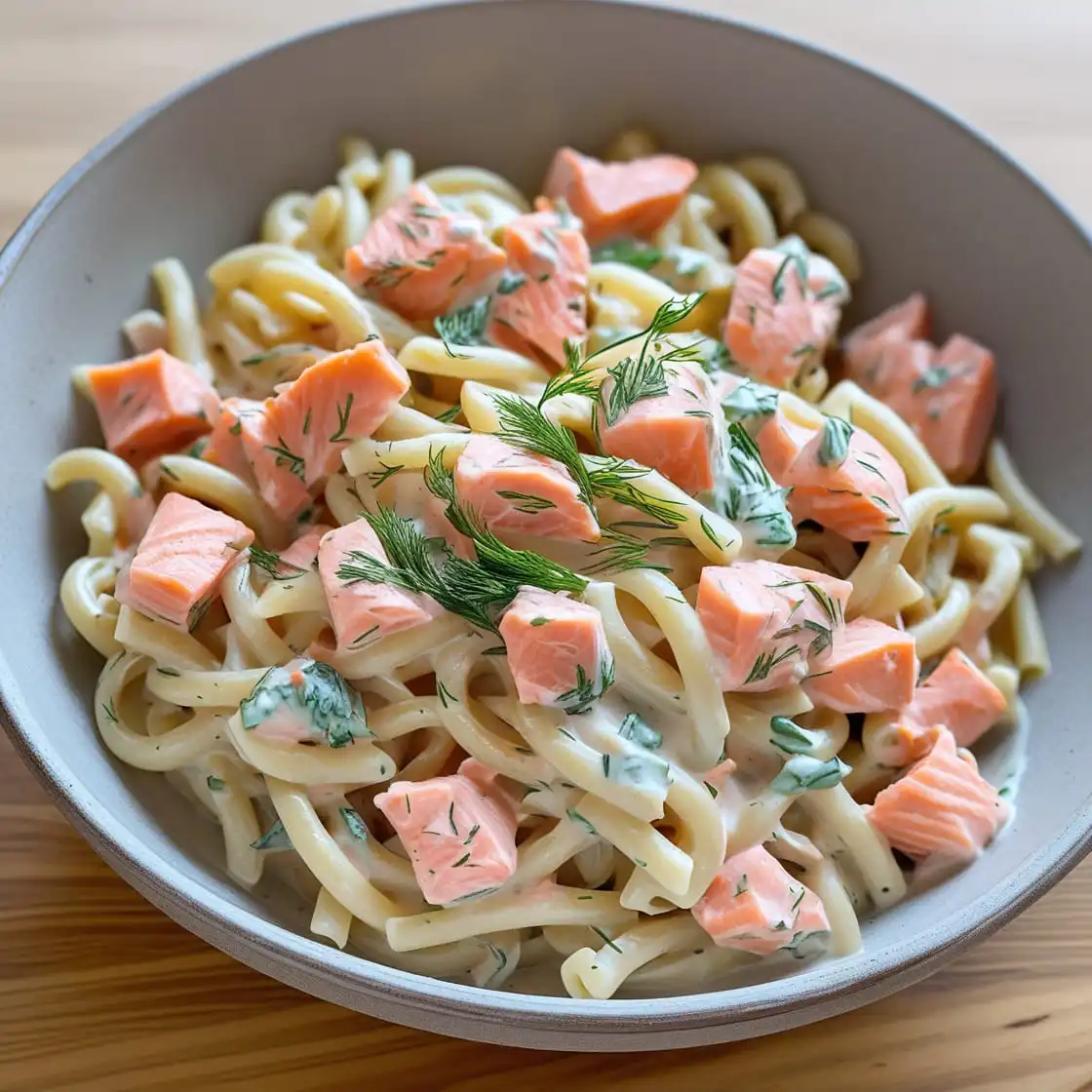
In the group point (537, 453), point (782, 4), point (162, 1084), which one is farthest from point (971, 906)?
point (782, 4)

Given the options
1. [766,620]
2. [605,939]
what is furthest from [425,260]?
[605,939]

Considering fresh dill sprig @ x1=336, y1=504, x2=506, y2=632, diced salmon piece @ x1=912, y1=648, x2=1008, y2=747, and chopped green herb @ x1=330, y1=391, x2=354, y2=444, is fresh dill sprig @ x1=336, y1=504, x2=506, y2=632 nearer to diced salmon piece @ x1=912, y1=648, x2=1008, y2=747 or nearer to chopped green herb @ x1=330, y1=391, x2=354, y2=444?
chopped green herb @ x1=330, y1=391, x2=354, y2=444

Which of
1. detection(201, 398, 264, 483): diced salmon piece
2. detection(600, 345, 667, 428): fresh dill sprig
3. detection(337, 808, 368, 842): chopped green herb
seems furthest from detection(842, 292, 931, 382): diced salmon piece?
detection(337, 808, 368, 842): chopped green herb

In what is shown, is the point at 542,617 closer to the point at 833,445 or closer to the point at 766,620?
the point at 766,620

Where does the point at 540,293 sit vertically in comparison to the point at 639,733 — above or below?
above

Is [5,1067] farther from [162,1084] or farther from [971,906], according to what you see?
[971,906]

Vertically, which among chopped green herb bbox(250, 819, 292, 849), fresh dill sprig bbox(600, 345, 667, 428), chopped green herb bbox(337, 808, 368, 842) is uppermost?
fresh dill sprig bbox(600, 345, 667, 428)
